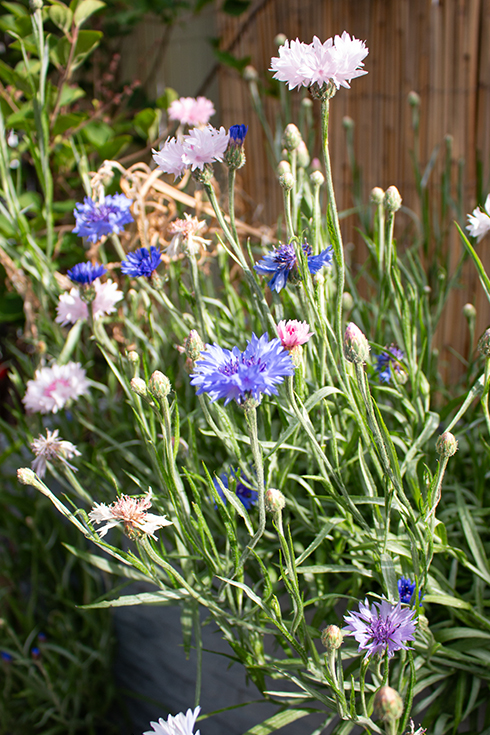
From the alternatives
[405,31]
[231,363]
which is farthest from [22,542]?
[405,31]

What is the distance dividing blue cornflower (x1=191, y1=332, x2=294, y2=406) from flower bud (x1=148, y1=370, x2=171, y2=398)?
0.04 m

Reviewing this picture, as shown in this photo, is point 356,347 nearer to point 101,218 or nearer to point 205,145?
point 205,145

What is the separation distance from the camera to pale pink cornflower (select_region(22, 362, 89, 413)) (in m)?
0.67

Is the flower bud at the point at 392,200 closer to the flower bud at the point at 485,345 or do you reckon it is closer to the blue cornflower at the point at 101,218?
the flower bud at the point at 485,345

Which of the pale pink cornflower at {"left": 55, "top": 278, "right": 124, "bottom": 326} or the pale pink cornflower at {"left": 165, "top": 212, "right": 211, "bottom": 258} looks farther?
the pale pink cornflower at {"left": 55, "top": 278, "right": 124, "bottom": 326}

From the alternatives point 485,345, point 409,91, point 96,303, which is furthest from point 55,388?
point 409,91

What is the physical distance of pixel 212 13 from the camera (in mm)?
1637

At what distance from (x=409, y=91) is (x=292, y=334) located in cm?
94

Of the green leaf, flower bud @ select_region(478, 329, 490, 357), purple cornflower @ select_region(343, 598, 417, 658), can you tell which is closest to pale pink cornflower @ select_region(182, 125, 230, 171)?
flower bud @ select_region(478, 329, 490, 357)

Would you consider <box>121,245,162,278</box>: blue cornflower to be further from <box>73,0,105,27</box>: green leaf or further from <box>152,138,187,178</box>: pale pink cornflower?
<box>73,0,105,27</box>: green leaf

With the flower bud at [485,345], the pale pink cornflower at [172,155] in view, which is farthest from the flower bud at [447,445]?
the pale pink cornflower at [172,155]

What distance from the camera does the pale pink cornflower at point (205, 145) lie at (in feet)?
1.42

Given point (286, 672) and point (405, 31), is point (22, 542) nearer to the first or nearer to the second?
point (286, 672)

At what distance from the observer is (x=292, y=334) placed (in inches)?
16.3
